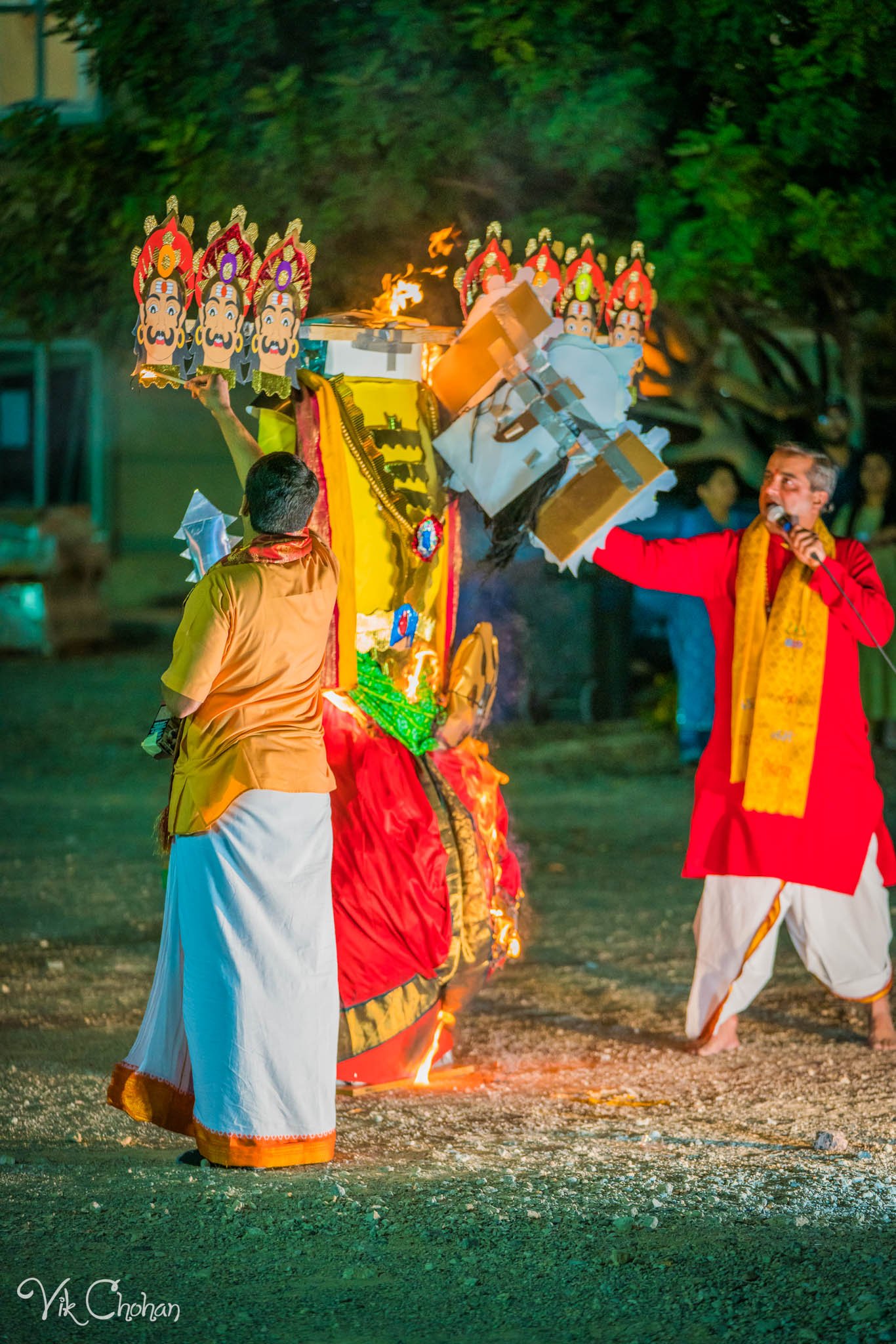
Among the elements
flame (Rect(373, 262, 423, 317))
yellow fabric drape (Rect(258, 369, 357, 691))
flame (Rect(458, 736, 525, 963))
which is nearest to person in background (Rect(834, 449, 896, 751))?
flame (Rect(458, 736, 525, 963))

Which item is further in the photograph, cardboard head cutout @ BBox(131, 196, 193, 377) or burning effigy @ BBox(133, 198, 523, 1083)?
burning effigy @ BBox(133, 198, 523, 1083)

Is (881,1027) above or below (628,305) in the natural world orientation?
below

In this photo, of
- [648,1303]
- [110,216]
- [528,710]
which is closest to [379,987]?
[648,1303]

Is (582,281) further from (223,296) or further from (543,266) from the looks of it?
(223,296)

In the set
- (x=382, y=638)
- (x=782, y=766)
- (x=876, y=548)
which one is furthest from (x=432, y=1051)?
(x=876, y=548)

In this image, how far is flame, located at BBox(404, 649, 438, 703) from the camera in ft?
17.2

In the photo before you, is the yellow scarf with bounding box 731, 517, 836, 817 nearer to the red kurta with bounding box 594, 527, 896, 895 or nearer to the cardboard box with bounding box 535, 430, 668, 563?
the red kurta with bounding box 594, 527, 896, 895

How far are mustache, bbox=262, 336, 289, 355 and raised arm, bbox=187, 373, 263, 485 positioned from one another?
149mm

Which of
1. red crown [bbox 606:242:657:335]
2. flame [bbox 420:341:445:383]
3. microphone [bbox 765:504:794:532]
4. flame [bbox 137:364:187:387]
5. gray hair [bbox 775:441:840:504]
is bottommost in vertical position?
microphone [bbox 765:504:794:532]

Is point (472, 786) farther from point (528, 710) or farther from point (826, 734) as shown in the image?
point (528, 710)

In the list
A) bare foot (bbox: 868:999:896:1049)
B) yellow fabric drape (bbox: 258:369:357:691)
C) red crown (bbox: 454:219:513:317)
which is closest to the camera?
yellow fabric drape (bbox: 258:369:357:691)

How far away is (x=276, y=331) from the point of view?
4574 millimetres

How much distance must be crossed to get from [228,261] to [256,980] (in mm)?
1866
